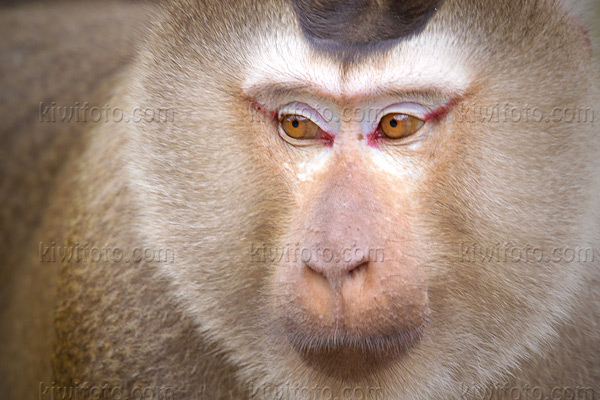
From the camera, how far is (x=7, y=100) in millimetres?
3938

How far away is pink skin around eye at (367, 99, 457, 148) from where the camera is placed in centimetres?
208

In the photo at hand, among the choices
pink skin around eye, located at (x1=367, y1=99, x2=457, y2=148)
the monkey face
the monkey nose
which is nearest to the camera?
the monkey nose

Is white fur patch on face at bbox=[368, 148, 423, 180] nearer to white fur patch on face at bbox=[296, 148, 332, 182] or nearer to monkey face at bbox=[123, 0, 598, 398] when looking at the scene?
monkey face at bbox=[123, 0, 598, 398]

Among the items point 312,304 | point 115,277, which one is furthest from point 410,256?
point 115,277

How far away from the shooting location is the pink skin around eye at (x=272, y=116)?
216 centimetres

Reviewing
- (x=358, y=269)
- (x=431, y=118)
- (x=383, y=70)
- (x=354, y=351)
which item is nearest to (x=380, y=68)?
(x=383, y=70)

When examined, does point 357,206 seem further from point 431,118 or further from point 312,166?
point 431,118

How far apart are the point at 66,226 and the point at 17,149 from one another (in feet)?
3.26

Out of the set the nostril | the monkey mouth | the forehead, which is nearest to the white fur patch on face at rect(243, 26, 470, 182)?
the forehead

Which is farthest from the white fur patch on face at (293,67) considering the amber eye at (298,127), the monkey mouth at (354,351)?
the monkey mouth at (354,351)

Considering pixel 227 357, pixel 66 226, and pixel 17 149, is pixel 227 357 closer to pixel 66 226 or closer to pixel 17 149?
pixel 66 226

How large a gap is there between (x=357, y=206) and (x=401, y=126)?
356mm

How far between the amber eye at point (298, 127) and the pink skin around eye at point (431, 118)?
19cm

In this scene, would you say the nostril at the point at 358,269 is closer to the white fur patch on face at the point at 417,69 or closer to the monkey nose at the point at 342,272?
the monkey nose at the point at 342,272
